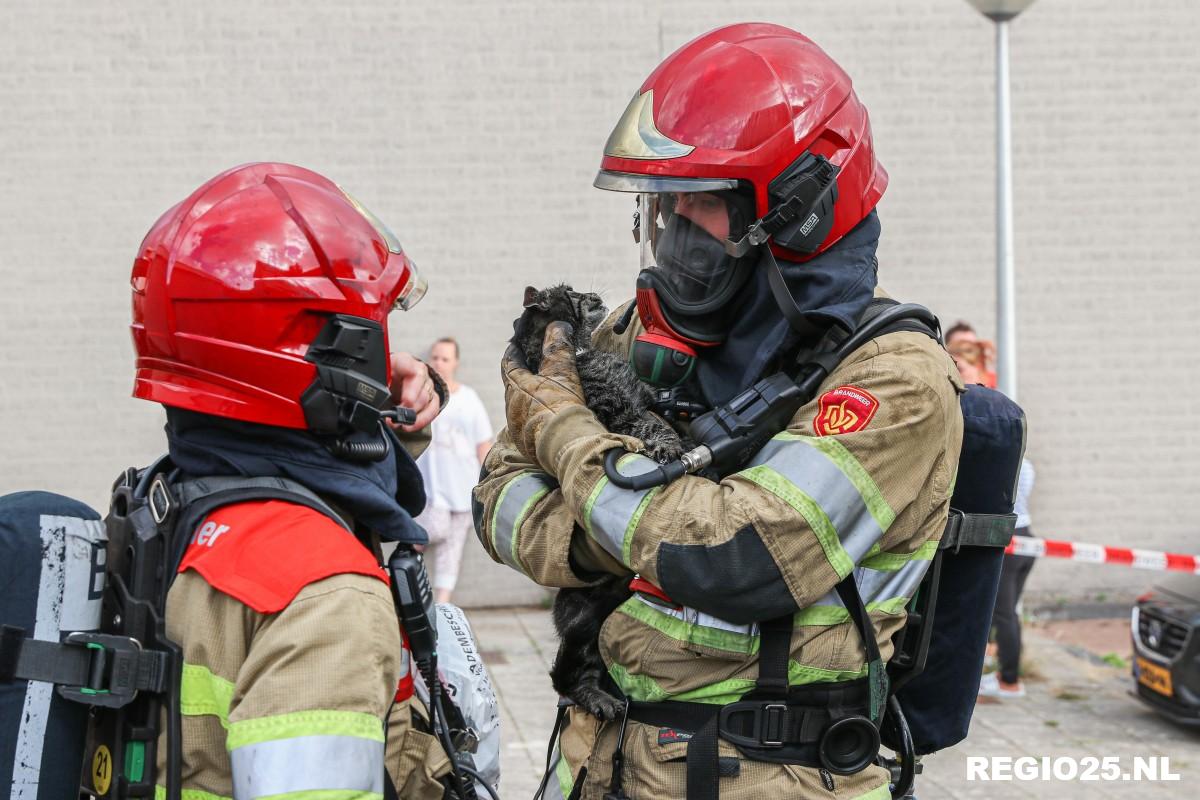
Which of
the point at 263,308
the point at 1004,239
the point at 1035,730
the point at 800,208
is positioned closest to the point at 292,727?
the point at 263,308

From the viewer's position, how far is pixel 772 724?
2283 mm

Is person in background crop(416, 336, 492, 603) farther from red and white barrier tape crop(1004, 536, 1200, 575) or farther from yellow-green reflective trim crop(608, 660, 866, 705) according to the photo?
yellow-green reflective trim crop(608, 660, 866, 705)

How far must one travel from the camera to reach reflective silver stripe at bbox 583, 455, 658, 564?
2211mm

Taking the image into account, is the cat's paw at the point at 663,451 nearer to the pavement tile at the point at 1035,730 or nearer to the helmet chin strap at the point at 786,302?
the helmet chin strap at the point at 786,302

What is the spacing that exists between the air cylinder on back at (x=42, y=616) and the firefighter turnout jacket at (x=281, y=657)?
0.14m

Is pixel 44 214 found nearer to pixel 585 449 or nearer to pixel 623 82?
pixel 623 82

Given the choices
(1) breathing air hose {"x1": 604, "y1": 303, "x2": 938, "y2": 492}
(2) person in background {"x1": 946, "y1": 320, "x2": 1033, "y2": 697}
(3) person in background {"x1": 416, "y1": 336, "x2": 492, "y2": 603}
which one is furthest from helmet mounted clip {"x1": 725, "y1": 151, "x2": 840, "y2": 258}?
(3) person in background {"x1": 416, "y1": 336, "x2": 492, "y2": 603}

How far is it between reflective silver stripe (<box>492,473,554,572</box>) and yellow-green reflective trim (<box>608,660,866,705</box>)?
12.9 inches

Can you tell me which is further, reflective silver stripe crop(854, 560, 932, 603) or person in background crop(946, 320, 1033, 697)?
person in background crop(946, 320, 1033, 697)

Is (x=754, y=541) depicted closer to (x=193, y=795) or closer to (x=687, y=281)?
(x=687, y=281)

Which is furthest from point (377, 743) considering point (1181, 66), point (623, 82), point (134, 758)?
point (1181, 66)

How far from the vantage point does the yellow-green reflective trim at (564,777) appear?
2514 millimetres

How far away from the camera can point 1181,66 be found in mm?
9305

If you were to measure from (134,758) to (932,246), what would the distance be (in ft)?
27.7
